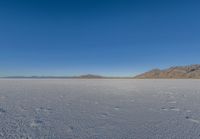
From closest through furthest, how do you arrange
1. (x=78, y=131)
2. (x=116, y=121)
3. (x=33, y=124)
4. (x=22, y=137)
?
(x=22, y=137)
(x=78, y=131)
(x=33, y=124)
(x=116, y=121)

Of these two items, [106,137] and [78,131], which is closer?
[106,137]

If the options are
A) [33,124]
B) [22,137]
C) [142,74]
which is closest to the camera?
[22,137]

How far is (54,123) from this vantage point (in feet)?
10.1

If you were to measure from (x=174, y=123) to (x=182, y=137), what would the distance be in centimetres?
71

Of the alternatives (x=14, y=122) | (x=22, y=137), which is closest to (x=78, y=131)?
(x=22, y=137)

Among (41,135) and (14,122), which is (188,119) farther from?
(14,122)

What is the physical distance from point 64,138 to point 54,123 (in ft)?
2.62

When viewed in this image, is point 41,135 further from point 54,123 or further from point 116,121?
point 116,121

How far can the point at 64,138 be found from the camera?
2361 millimetres

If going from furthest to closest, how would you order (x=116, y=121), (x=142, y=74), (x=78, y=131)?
(x=142, y=74) < (x=116, y=121) < (x=78, y=131)

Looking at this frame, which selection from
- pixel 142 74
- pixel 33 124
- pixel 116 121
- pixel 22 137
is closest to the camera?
pixel 22 137

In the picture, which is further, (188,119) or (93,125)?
(188,119)

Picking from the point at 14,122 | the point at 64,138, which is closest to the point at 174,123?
the point at 64,138

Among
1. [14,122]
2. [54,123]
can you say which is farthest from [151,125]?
[14,122]
